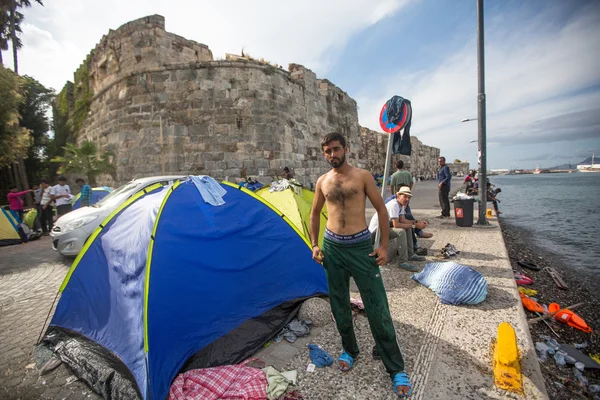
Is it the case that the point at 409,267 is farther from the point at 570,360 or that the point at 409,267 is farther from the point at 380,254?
the point at 380,254

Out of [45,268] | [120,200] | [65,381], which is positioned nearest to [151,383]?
[65,381]

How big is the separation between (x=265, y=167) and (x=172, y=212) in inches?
290

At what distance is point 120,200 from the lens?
6273mm

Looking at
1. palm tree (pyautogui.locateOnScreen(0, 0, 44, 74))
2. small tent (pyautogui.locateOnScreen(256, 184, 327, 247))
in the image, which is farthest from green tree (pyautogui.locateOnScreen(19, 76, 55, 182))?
small tent (pyautogui.locateOnScreen(256, 184, 327, 247))

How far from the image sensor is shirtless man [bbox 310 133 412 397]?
Result: 235cm

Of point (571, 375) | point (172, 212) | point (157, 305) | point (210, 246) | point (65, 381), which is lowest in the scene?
point (571, 375)

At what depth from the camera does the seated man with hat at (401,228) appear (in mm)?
4906

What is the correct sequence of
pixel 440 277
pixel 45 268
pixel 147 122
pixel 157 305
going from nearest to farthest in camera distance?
pixel 157 305 → pixel 440 277 → pixel 45 268 → pixel 147 122

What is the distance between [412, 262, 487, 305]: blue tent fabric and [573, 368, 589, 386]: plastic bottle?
1.01 metres

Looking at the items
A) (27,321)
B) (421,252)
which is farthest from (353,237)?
(27,321)

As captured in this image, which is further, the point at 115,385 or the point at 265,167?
the point at 265,167

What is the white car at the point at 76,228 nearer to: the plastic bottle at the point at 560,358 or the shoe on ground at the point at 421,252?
the shoe on ground at the point at 421,252

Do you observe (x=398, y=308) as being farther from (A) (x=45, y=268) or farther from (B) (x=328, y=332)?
(A) (x=45, y=268)

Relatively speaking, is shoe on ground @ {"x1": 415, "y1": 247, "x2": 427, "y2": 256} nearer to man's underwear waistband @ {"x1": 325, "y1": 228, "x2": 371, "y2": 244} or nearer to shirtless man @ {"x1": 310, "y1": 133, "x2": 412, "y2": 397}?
shirtless man @ {"x1": 310, "y1": 133, "x2": 412, "y2": 397}
